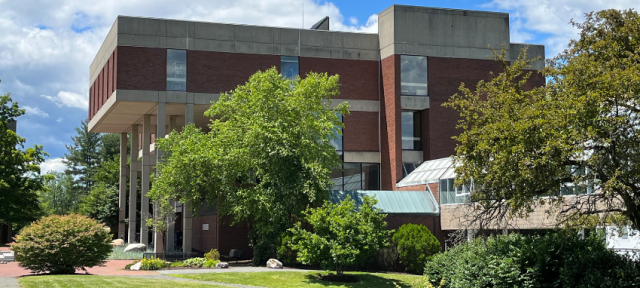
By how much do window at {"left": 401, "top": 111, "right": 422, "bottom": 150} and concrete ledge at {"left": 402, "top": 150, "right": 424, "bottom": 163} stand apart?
0.35 m

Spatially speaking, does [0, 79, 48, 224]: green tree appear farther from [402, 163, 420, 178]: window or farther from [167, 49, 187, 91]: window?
[402, 163, 420, 178]: window

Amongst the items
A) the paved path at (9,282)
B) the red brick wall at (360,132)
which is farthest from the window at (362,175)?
the paved path at (9,282)

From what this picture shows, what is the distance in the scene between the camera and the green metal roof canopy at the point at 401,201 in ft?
113

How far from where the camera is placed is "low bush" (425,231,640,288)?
16234mm

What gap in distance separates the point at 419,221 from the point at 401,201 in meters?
1.51

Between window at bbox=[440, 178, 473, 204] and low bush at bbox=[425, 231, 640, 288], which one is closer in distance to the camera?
low bush at bbox=[425, 231, 640, 288]

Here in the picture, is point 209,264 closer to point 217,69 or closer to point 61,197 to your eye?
point 217,69

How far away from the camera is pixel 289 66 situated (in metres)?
41.4

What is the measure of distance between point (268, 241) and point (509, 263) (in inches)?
618

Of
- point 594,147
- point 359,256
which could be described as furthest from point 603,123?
point 359,256

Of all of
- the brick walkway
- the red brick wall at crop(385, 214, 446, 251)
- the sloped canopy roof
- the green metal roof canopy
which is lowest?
the brick walkway

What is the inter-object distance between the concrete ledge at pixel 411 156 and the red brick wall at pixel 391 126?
73 cm

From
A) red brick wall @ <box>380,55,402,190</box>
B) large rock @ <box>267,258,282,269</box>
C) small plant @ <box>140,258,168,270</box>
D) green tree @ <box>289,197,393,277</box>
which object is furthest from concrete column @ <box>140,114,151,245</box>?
green tree @ <box>289,197,393,277</box>

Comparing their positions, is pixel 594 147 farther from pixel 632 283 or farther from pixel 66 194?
pixel 66 194
